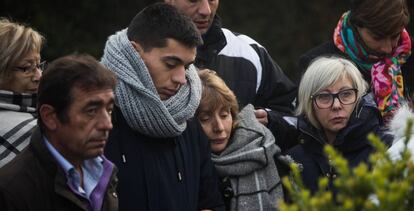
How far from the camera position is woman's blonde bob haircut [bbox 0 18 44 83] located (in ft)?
13.8

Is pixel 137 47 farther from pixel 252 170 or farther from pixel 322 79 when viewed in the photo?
pixel 322 79

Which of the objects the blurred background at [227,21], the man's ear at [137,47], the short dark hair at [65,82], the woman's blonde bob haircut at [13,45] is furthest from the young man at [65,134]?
the blurred background at [227,21]

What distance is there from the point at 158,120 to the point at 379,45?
1.60 m

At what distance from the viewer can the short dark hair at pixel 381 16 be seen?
16.5 ft

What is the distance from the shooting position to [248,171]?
14.8 ft

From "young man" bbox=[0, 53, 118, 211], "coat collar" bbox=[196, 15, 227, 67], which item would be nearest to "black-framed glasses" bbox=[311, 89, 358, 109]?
"coat collar" bbox=[196, 15, 227, 67]

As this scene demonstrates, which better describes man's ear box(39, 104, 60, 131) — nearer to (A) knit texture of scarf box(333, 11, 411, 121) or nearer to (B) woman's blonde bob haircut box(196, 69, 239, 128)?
(B) woman's blonde bob haircut box(196, 69, 239, 128)

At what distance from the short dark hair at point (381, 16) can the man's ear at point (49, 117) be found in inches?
84.8

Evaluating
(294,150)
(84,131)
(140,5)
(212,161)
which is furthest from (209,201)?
(140,5)

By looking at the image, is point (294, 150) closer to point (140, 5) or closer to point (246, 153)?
point (246, 153)

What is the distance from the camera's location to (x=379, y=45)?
5.12m

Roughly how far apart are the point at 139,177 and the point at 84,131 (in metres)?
0.63

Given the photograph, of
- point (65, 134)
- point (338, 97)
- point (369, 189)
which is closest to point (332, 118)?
point (338, 97)

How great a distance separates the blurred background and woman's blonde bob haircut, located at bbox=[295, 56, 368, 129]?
180 inches
